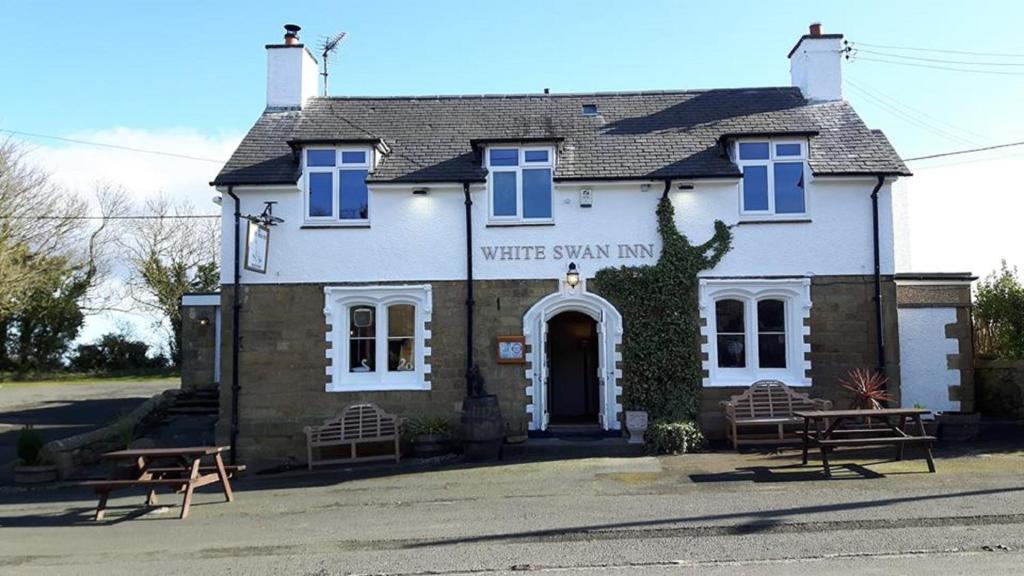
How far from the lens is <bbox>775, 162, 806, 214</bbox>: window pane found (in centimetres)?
1451

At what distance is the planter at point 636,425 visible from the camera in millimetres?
13586

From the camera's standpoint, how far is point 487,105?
1714cm

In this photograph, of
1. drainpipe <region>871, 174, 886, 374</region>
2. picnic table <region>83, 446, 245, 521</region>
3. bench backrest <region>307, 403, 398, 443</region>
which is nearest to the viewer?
picnic table <region>83, 446, 245, 521</region>

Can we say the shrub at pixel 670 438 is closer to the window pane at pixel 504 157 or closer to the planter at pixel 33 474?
the window pane at pixel 504 157

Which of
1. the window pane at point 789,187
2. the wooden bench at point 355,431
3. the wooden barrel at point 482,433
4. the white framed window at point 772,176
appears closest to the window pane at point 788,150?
the white framed window at point 772,176

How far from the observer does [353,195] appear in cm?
1480

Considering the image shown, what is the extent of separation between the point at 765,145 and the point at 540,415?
6623 mm

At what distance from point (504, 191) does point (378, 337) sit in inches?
144

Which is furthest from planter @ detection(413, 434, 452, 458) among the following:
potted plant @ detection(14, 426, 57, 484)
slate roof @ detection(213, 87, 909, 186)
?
potted plant @ detection(14, 426, 57, 484)

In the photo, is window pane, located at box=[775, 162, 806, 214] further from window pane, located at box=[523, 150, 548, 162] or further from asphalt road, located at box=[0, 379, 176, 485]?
asphalt road, located at box=[0, 379, 176, 485]

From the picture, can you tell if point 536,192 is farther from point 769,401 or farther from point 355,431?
point 769,401

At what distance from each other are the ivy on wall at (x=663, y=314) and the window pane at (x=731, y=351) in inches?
23.3

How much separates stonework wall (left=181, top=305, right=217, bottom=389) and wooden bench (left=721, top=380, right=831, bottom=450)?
12828 mm

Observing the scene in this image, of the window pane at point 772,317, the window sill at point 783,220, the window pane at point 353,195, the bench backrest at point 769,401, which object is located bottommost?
the bench backrest at point 769,401
